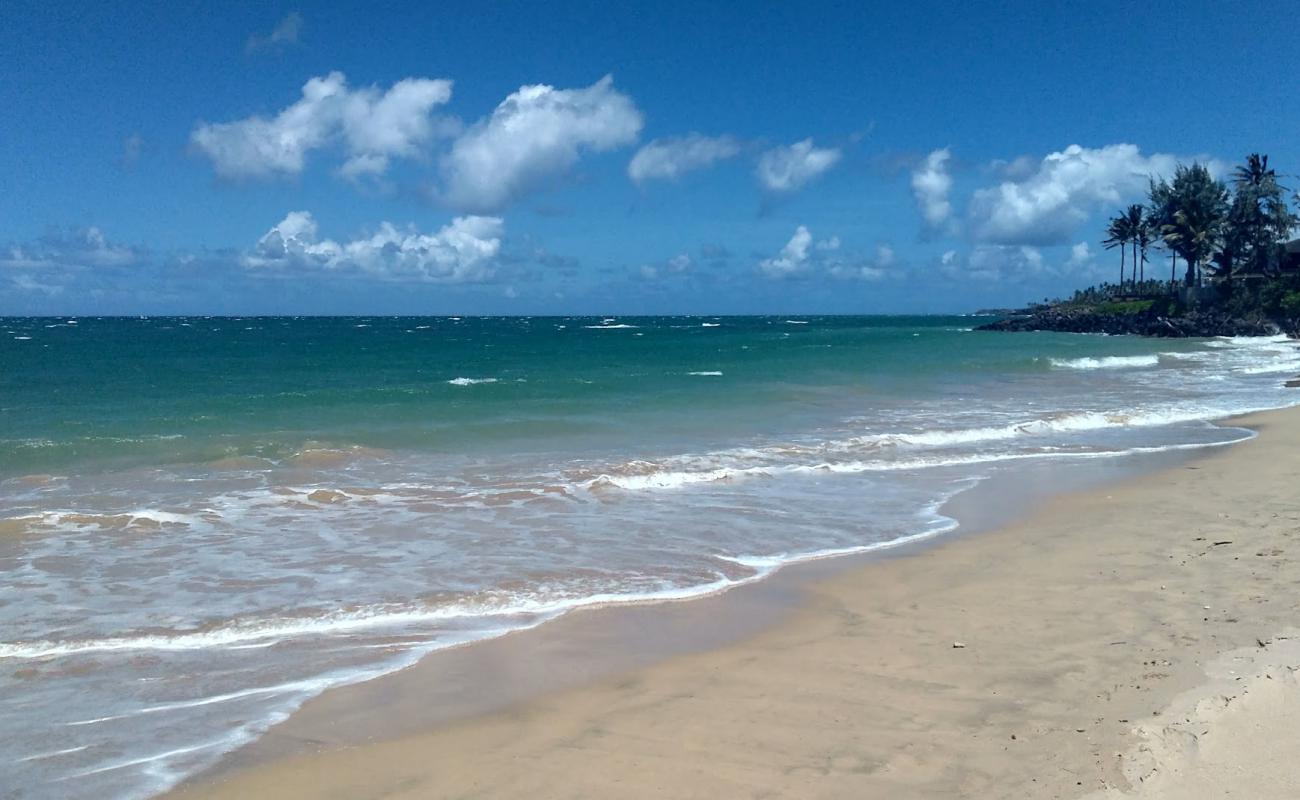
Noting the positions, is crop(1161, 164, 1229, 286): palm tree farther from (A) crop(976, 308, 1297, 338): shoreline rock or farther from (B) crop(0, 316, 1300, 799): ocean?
(B) crop(0, 316, 1300, 799): ocean

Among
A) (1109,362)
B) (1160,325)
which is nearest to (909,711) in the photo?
(1109,362)

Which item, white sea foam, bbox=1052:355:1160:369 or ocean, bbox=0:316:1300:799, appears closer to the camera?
ocean, bbox=0:316:1300:799

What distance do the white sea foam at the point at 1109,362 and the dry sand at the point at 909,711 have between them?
117 ft

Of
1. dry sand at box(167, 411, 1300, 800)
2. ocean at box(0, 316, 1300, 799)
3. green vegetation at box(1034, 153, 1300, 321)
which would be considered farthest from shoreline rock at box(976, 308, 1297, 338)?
dry sand at box(167, 411, 1300, 800)

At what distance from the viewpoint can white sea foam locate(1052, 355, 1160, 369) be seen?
4128 centimetres

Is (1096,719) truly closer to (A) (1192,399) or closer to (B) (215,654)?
(B) (215,654)

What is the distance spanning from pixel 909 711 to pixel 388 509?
29.0 ft

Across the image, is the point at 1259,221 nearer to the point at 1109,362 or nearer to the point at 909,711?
the point at 1109,362

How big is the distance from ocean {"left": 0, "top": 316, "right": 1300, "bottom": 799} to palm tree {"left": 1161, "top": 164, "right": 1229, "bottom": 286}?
43445 mm

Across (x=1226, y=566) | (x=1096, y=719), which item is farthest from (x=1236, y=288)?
(x=1096, y=719)

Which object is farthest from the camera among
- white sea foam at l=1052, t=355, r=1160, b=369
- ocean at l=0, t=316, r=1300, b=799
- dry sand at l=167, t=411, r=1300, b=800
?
white sea foam at l=1052, t=355, r=1160, b=369

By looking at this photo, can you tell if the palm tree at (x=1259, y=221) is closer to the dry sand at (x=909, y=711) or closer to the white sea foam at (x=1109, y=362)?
the white sea foam at (x=1109, y=362)

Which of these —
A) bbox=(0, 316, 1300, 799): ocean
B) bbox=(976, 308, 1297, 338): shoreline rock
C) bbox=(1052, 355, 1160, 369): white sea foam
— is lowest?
bbox=(0, 316, 1300, 799): ocean

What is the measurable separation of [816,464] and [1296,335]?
188 feet
